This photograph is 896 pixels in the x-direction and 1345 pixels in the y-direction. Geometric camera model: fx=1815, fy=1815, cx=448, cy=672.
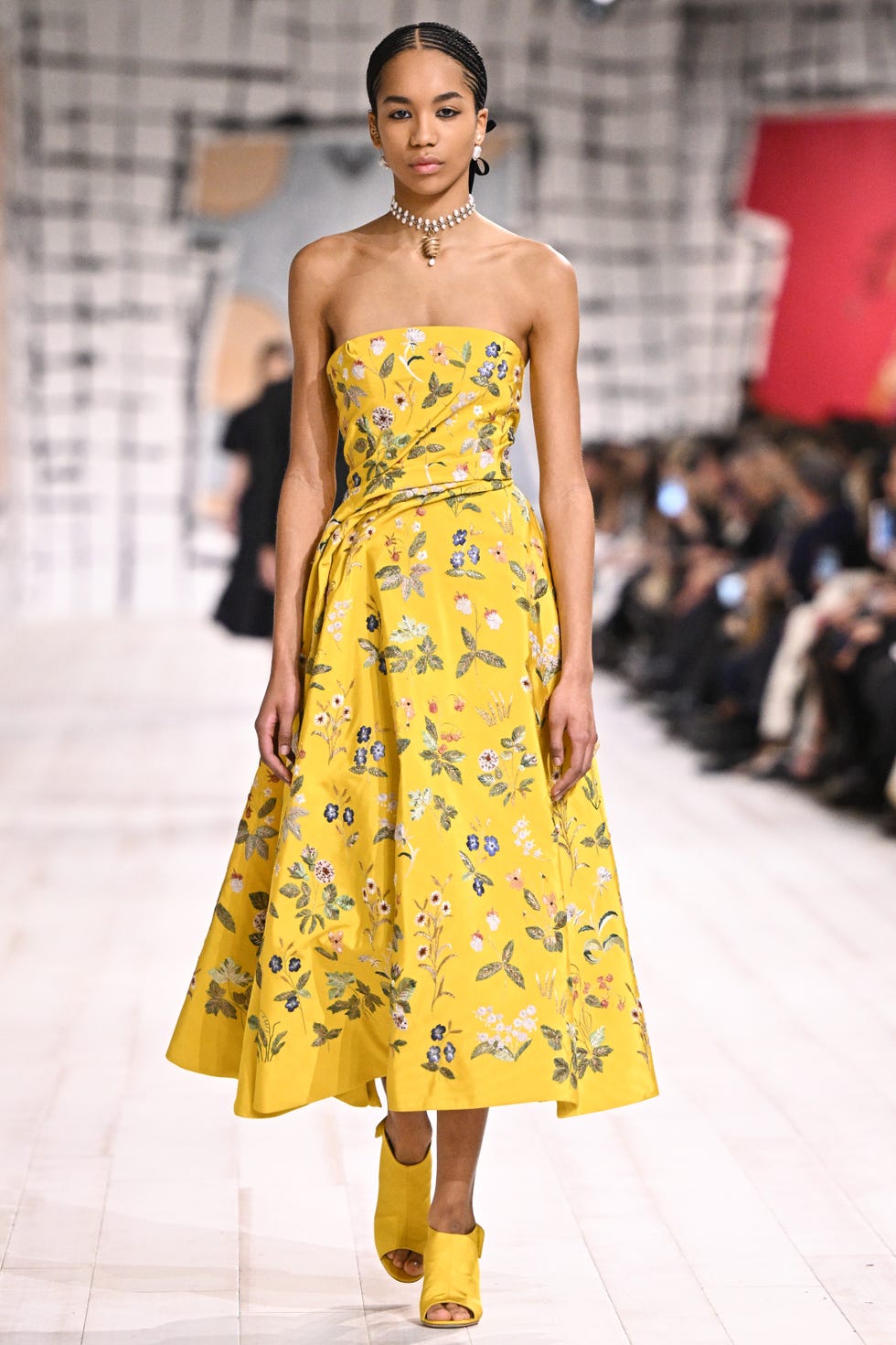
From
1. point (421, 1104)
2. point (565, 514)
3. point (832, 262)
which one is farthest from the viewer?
point (832, 262)

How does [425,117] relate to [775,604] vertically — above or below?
above

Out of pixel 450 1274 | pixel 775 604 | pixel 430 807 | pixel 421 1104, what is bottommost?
pixel 775 604

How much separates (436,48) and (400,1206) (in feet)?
3.78

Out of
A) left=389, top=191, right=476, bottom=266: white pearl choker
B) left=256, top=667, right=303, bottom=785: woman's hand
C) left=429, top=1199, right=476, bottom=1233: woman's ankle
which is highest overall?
left=389, top=191, right=476, bottom=266: white pearl choker

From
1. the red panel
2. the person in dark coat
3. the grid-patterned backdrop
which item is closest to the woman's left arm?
the person in dark coat

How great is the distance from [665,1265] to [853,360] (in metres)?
7.71

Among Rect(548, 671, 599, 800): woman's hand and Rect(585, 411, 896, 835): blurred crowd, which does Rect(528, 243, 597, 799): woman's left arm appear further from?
Rect(585, 411, 896, 835): blurred crowd

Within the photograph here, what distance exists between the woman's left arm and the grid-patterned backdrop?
309 inches

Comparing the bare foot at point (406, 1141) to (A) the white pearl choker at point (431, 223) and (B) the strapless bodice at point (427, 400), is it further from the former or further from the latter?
(A) the white pearl choker at point (431, 223)

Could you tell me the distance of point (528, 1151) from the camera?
7.73ft

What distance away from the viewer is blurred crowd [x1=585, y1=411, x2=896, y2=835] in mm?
4746

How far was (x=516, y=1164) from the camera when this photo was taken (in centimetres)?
230

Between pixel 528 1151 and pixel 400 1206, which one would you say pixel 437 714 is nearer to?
pixel 400 1206

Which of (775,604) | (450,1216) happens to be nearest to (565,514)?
(450,1216)
